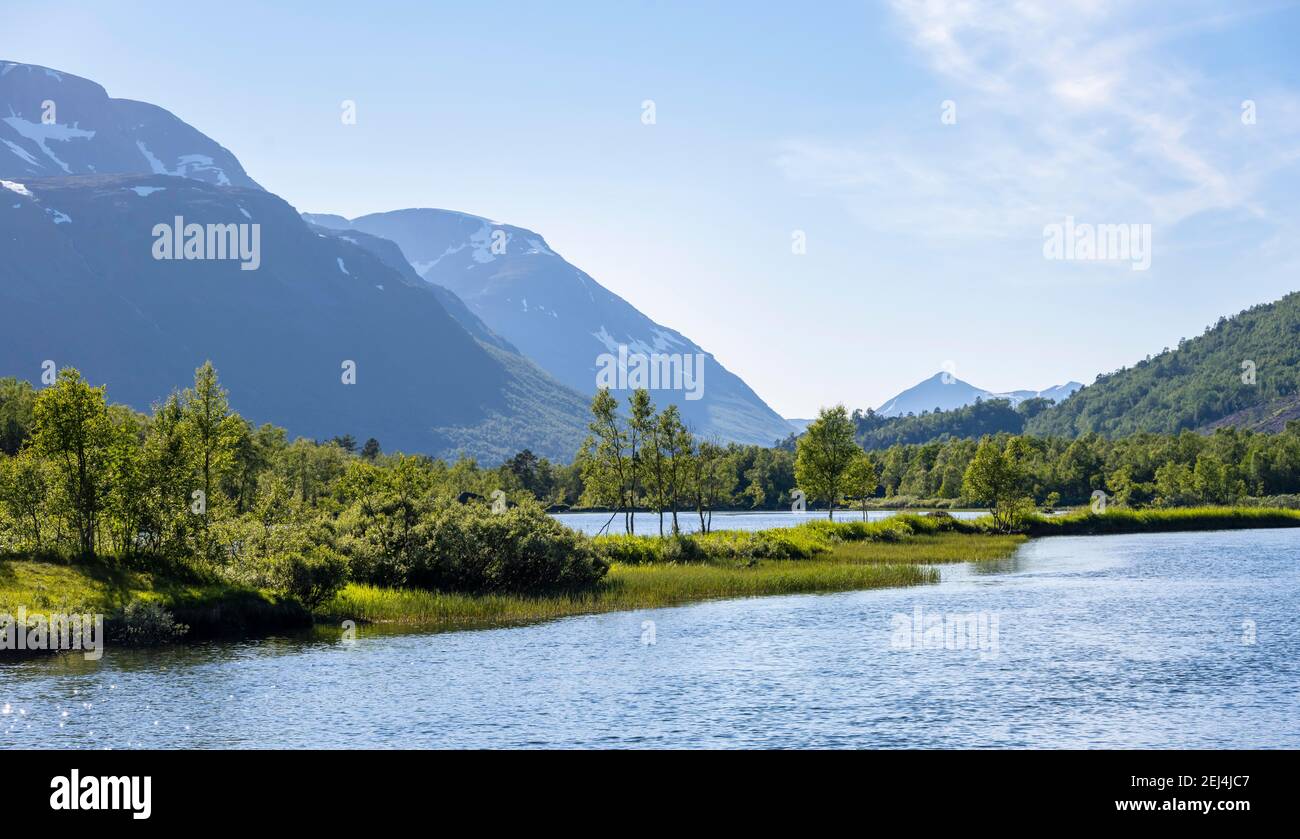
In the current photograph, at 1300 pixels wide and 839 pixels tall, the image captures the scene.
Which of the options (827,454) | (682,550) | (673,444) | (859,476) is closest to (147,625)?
(682,550)

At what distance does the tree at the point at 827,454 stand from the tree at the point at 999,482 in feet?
53.3

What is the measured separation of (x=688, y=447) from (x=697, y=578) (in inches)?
1501

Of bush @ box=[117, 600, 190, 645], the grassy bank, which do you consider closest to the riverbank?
the grassy bank

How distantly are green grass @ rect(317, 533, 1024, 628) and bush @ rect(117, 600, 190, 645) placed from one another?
8010 millimetres

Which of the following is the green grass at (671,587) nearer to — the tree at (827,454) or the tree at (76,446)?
the tree at (76,446)

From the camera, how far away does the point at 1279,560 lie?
88750mm

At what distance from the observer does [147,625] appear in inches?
1759

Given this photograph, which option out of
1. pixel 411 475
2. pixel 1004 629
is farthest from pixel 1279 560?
pixel 411 475

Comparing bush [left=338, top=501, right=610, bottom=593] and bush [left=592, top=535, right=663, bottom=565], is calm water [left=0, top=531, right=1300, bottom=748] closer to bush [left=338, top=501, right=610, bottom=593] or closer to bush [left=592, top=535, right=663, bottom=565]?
bush [left=338, top=501, right=610, bottom=593]

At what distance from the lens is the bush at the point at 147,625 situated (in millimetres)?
44312

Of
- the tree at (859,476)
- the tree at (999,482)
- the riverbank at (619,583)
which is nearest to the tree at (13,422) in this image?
the riverbank at (619,583)

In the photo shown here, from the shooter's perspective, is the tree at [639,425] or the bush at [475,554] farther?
the tree at [639,425]

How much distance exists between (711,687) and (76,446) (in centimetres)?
3426
